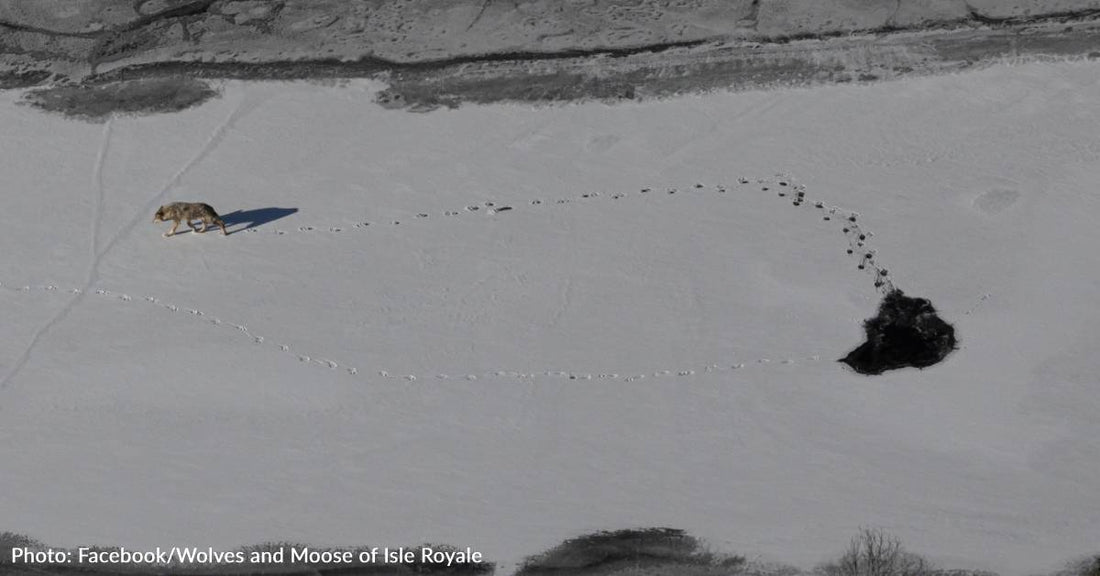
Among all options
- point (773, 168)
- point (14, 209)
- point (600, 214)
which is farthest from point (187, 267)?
point (773, 168)

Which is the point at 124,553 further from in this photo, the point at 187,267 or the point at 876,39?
the point at 876,39

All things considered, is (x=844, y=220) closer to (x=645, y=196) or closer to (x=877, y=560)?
(x=645, y=196)

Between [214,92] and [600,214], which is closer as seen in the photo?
[600,214]

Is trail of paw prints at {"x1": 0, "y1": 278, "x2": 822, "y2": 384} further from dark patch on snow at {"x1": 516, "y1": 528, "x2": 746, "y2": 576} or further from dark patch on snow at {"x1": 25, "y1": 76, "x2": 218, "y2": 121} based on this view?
dark patch on snow at {"x1": 25, "y1": 76, "x2": 218, "y2": 121}

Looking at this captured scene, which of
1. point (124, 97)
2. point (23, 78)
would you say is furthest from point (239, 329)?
point (23, 78)

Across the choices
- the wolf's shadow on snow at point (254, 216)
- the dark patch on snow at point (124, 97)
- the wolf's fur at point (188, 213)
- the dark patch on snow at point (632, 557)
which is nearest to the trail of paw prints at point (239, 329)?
the wolf's fur at point (188, 213)

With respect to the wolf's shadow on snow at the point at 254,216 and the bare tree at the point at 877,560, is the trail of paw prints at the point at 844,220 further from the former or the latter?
the wolf's shadow on snow at the point at 254,216
